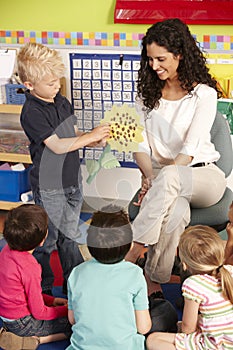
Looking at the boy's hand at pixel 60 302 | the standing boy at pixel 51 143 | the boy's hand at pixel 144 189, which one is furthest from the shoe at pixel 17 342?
the boy's hand at pixel 144 189

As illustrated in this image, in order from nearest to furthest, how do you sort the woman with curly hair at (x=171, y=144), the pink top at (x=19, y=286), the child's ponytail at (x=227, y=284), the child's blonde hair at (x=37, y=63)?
the child's ponytail at (x=227, y=284) → the pink top at (x=19, y=286) → the child's blonde hair at (x=37, y=63) → the woman with curly hair at (x=171, y=144)

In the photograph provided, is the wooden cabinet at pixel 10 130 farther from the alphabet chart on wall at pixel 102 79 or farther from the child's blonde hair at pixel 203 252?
the child's blonde hair at pixel 203 252

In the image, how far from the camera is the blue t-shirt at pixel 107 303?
1669 mm

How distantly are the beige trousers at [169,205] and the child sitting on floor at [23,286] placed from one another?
1.41 feet

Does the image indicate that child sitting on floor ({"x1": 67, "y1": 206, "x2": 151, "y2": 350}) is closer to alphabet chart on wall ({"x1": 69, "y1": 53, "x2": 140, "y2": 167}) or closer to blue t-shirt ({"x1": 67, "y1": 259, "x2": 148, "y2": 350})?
blue t-shirt ({"x1": 67, "y1": 259, "x2": 148, "y2": 350})

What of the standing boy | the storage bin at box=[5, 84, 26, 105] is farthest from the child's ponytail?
the storage bin at box=[5, 84, 26, 105]

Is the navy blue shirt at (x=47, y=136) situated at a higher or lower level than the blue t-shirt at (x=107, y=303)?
higher

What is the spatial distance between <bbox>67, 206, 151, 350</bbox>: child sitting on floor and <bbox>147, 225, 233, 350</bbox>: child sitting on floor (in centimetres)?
13

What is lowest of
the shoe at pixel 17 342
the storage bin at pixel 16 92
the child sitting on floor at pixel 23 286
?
the shoe at pixel 17 342

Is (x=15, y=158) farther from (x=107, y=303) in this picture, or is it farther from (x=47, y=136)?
(x=107, y=303)

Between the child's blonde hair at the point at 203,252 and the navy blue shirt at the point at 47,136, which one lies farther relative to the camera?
the navy blue shirt at the point at 47,136

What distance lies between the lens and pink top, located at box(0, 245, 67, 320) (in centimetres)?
185

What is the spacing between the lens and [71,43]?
9.95 feet

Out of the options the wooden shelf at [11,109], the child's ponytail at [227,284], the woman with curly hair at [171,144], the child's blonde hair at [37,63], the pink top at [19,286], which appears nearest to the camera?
the child's ponytail at [227,284]
